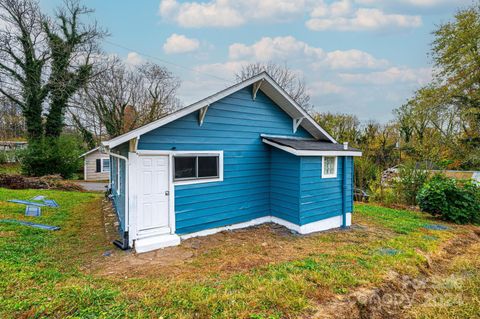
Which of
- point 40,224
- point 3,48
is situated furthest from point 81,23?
point 40,224

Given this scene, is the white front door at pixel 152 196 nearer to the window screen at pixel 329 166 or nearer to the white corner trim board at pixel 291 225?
the white corner trim board at pixel 291 225

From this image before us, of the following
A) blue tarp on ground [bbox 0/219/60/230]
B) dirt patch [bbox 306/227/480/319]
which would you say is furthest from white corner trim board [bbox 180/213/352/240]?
blue tarp on ground [bbox 0/219/60/230]

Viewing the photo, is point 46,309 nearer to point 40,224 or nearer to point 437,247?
point 40,224

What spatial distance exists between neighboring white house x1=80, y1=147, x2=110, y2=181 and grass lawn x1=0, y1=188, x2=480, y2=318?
1500 cm

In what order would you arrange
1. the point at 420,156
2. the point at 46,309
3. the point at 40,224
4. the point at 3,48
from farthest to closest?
the point at 3,48
the point at 420,156
the point at 40,224
the point at 46,309

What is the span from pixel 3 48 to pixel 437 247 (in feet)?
85.2

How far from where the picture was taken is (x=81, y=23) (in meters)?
19.9

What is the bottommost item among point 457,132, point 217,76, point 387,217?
point 387,217

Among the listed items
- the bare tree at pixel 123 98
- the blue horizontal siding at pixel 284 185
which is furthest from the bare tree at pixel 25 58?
the blue horizontal siding at pixel 284 185

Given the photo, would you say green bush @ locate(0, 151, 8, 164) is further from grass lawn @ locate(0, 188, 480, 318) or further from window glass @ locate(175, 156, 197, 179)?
window glass @ locate(175, 156, 197, 179)

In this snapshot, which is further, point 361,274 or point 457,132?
point 457,132

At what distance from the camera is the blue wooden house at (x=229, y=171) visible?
5414 mm

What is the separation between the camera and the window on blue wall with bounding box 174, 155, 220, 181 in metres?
5.88

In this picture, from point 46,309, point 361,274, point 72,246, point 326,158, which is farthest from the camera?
point 326,158
